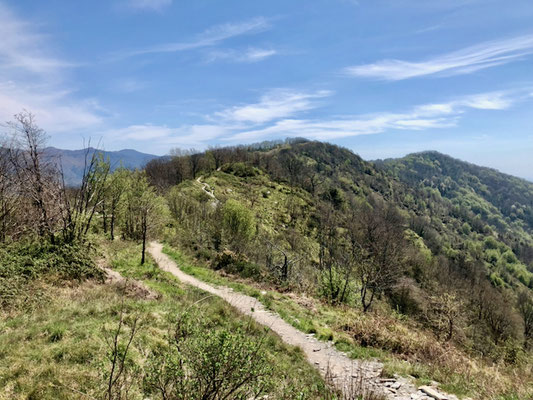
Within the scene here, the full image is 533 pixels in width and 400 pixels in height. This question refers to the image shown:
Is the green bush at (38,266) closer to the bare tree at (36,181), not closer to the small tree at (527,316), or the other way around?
the bare tree at (36,181)

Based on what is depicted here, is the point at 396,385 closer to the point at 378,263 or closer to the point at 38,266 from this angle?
the point at 38,266

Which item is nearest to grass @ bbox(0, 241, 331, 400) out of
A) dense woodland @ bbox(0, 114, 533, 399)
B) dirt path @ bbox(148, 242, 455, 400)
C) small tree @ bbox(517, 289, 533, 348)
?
dirt path @ bbox(148, 242, 455, 400)

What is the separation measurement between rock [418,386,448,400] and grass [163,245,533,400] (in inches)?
13.7

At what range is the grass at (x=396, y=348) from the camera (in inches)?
293

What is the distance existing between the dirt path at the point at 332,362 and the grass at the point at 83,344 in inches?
25.8

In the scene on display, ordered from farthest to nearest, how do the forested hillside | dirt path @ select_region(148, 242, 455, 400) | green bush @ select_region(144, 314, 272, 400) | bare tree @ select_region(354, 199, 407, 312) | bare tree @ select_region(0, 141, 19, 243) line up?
1. bare tree @ select_region(354, 199, 407, 312)
2. the forested hillside
3. bare tree @ select_region(0, 141, 19, 243)
4. dirt path @ select_region(148, 242, 455, 400)
5. green bush @ select_region(144, 314, 272, 400)

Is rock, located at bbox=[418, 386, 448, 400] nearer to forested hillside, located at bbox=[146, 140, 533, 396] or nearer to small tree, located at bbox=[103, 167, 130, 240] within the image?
forested hillside, located at bbox=[146, 140, 533, 396]

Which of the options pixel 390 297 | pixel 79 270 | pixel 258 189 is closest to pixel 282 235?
pixel 390 297

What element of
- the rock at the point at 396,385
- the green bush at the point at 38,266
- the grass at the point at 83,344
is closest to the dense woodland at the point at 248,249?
the green bush at the point at 38,266

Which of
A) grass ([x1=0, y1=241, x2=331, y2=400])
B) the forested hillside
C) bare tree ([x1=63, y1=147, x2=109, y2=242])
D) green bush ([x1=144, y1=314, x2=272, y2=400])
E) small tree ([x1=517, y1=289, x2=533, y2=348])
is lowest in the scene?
small tree ([x1=517, y1=289, x2=533, y2=348])

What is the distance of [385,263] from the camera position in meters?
27.3

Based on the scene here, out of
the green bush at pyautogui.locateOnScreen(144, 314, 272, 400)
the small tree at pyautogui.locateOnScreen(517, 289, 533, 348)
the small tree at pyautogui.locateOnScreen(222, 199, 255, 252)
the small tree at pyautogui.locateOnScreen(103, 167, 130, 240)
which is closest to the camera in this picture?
the green bush at pyautogui.locateOnScreen(144, 314, 272, 400)

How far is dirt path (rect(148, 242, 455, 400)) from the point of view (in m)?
7.12

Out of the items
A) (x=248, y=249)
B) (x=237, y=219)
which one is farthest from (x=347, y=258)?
(x=237, y=219)
